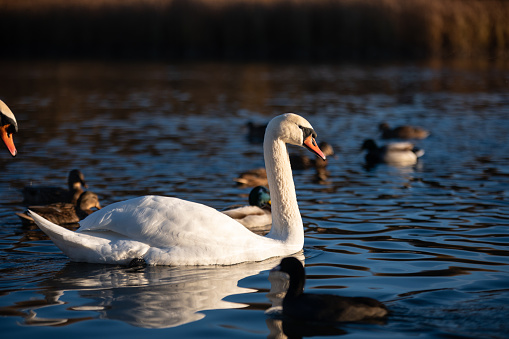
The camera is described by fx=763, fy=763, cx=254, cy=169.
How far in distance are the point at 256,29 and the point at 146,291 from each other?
39.1 m

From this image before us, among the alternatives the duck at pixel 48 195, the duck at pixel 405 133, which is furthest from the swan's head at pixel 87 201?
the duck at pixel 405 133

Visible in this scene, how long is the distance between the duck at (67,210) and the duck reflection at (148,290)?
2.30 m

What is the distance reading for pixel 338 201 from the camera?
10.8 meters

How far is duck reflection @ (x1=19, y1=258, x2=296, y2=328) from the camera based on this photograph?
5730 millimetres

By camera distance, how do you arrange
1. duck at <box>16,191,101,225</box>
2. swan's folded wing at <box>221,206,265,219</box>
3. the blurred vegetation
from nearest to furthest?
swan's folded wing at <box>221,206,265,219</box> → duck at <box>16,191,101,225</box> → the blurred vegetation

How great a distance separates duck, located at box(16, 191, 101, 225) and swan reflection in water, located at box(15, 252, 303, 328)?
7.71 feet

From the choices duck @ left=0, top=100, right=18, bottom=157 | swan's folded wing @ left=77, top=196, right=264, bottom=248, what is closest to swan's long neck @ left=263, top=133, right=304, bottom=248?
swan's folded wing @ left=77, top=196, right=264, bottom=248

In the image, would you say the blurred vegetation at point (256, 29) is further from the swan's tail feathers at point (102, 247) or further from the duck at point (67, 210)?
the swan's tail feathers at point (102, 247)

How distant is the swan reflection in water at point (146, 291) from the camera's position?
570 cm

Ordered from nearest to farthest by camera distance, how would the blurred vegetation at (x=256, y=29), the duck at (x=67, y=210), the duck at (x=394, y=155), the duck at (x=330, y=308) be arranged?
the duck at (x=330, y=308) → the duck at (x=67, y=210) → the duck at (x=394, y=155) → the blurred vegetation at (x=256, y=29)

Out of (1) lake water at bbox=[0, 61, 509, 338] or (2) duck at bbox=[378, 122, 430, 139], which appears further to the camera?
(2) duck at bbox=[378, 122, 430, 139]

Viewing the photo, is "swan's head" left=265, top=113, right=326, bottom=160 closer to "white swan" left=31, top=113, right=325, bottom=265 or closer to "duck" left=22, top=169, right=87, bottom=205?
"white swan" left=31, top=113, right=325, bottom=265

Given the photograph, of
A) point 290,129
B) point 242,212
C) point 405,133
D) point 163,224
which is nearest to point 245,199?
point 242,212

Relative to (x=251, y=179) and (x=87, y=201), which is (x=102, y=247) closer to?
(x=87, y=201)
